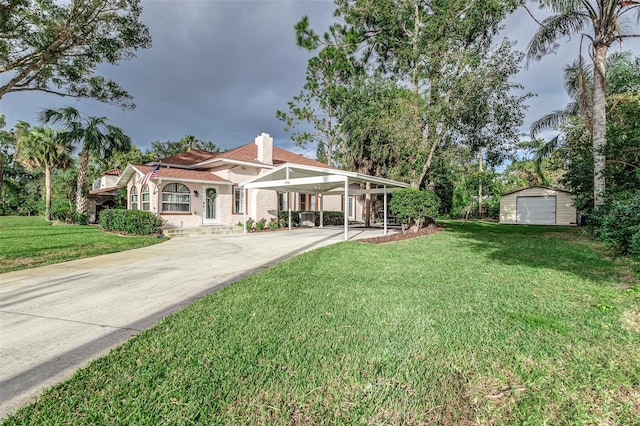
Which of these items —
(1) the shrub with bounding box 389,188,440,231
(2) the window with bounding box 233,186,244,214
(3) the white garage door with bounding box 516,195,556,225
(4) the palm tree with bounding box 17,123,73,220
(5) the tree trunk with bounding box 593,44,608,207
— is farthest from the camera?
(4) the palm tree with bounding box 17,123,73,220

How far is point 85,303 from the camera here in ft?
14.2

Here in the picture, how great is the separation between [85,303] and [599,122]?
15.2 m

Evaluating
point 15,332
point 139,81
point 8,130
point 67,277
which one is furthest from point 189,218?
point 8,130

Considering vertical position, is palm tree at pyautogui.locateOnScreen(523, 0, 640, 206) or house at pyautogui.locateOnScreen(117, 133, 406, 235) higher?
palm tree at pyautogui.locateOnScreen(523, 0, 640, 206)

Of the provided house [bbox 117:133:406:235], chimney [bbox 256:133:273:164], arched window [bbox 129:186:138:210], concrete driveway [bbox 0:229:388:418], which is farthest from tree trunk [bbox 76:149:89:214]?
concrete driveway [bbox 0:229:388:418]

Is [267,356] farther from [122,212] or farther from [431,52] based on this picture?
[431,52]

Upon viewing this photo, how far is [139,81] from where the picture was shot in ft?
44.3

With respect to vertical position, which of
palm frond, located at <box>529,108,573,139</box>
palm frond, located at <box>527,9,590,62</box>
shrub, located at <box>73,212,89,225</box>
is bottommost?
shrub, located at <box>73,212,89,225</box>

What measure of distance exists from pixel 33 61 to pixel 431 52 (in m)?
14.8

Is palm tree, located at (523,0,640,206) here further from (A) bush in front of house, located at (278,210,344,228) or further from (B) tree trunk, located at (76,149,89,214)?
(B) tree trunk, located at (76,149,89,214)

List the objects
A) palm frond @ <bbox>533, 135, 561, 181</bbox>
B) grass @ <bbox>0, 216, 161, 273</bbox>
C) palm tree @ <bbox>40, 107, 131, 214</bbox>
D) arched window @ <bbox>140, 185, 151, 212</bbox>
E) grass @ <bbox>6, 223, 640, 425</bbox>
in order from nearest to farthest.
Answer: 1. grass @ <bbox>6, 223, 640, 425</bbox>
2. grass @ <bbox>0, 216, 161, 273</bbox>
3. arched window @ <bbox>140, 185, 151, 212</bbox>
4. palm tree @ <bbox>40, 107, 131, 214</bbox>
5. palm frond @ <bbox>533, 135, 561, 181</bbox>

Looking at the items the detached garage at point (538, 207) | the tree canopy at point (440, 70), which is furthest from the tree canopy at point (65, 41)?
the detached garage at point (538, 207)

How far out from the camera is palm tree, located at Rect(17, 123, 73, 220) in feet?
71.3

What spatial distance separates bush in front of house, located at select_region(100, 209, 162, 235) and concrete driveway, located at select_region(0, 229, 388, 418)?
4795 millimetres
